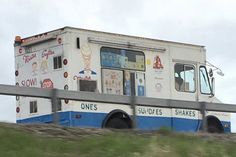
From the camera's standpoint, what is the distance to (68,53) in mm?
18016

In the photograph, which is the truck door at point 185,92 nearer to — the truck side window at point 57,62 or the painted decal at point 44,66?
the truck side window at point 57,62

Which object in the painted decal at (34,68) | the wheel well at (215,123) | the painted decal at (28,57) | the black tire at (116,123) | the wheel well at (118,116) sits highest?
the painted decal at (28,57)

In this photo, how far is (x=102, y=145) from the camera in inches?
402

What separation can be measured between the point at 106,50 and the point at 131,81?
1205 millimetres

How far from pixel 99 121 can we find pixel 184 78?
13.9 ft

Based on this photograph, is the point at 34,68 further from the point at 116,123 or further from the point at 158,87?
the point at 158,87

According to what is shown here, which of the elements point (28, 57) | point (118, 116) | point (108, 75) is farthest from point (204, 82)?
point (28, 57)

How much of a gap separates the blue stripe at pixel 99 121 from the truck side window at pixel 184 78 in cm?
118

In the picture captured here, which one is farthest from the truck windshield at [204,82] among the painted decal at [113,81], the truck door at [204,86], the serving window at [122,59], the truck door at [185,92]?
the painted decal at [113,81]

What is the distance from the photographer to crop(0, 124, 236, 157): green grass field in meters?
9.45

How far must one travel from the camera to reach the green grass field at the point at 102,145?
9445 millimetres

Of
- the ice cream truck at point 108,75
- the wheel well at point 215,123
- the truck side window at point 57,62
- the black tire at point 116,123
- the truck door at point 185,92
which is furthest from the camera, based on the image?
the wheel well at point 215,123

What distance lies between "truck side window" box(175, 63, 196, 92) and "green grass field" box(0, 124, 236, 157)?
836 cm

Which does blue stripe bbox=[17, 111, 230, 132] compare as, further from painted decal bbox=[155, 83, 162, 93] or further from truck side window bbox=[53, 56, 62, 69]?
truck side window bbox=[53, 56, 62, 69]
